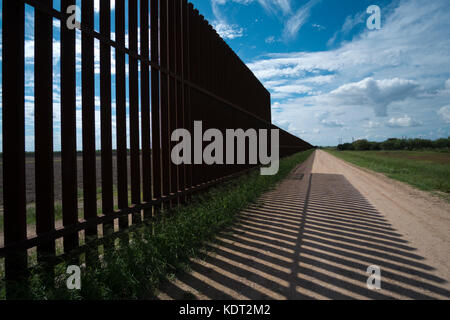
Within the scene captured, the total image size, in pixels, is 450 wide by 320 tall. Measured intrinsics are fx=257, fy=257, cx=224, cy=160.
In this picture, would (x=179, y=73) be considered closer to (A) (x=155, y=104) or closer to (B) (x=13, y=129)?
(A) (x=155, y=104)

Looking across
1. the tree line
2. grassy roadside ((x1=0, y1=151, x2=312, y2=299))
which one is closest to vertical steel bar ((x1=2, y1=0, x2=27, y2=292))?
grassy roadside ((x1=0, y1=151, x2=312, y2=299))

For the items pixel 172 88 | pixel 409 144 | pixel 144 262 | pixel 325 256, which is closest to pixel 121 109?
pixel 172 88

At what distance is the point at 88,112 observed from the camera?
2.64 metres

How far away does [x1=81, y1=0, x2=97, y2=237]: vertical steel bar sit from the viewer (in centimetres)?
257

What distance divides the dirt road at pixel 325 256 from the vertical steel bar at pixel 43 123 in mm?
1209

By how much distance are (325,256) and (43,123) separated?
10.3 ft

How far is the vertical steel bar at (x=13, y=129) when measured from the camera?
77.1 inches

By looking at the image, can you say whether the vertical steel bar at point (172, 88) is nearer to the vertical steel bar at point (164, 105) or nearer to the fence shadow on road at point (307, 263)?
the vertical steel bar at point (164, 105)

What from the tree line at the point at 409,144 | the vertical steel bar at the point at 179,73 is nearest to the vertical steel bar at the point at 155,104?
the vertical steel bar at the point at 179,73

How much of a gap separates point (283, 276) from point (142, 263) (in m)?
1.38

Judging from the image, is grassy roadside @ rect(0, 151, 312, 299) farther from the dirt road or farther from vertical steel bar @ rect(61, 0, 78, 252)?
vertical steel bar @ rect(61, 0, 78, 252)

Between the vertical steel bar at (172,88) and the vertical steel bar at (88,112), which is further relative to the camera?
the vertical steel bar at (172,88)

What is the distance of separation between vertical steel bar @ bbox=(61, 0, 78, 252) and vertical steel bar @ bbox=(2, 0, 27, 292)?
36 centimetres
